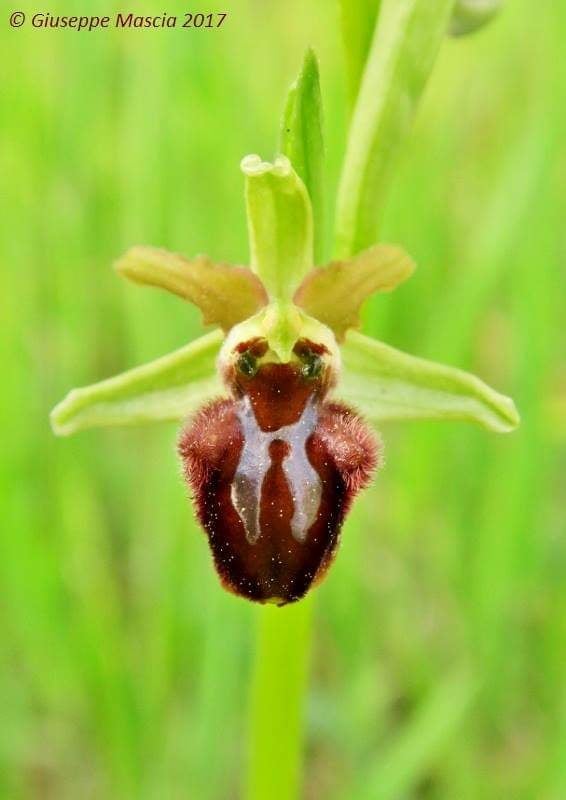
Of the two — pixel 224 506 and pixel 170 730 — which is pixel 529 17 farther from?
pixel 224 506

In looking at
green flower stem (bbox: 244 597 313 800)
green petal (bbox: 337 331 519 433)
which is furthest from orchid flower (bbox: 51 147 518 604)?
green flower stem (bbox: 244 597 313 800)

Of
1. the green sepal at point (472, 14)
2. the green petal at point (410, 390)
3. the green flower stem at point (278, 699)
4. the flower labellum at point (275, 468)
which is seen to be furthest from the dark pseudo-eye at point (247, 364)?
the green sepal at point (472, 14)

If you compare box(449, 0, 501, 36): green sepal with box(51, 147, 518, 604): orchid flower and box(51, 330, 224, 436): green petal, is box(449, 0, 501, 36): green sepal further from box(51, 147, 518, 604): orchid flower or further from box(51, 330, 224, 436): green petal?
box(51, 330, 224, 436): green petal

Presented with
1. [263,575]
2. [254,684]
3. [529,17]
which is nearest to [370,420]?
[263,575]

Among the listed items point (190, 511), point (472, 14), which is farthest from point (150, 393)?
point (190, 511)

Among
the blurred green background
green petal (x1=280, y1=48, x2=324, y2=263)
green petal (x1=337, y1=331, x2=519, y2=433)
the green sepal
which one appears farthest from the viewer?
the blurred green background

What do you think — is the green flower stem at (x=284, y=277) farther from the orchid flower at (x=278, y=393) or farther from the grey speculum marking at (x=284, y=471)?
the grey speculum marking at (x=284, y=471)
